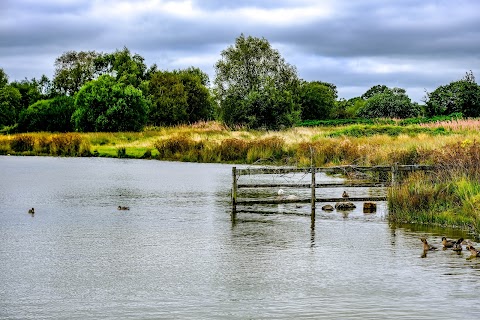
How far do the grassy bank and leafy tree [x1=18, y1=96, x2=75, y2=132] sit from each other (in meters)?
21.7

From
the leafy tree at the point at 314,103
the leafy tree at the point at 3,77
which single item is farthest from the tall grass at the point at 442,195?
the leafy tree at the point at 3,77

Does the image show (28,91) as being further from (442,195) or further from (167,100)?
(442,195)

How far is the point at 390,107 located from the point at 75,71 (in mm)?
53778

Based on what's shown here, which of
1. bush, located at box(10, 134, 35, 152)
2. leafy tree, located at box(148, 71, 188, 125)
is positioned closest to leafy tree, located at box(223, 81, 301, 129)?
bush, located at box(10, 134, 35, 152)

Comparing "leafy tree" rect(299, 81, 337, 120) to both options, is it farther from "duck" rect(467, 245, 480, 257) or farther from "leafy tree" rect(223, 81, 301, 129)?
"duck" rect(467, 245, 480, 257)

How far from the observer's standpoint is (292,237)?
65.9 ft

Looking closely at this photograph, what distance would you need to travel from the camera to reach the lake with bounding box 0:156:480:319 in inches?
504

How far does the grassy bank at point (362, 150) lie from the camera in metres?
22.0

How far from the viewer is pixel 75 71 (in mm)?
111625

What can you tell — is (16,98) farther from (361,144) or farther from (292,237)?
(292,237)

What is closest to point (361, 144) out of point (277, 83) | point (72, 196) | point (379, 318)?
point (72, 196)

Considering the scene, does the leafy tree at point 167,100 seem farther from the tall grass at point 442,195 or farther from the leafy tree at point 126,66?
the tall grass at point 442,195

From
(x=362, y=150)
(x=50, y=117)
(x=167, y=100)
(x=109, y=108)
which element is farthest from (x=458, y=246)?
(x=50, y=117)

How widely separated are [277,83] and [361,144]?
48661 millimetres
